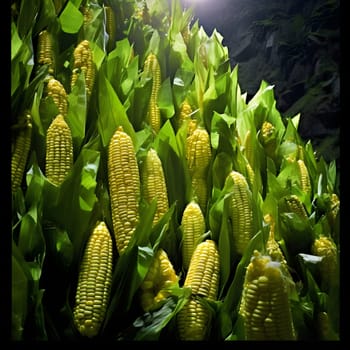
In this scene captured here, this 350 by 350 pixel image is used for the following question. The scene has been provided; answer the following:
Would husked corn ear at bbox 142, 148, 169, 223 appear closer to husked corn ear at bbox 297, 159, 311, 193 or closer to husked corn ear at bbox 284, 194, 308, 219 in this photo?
husked corn ear at bbox 284, 194, 308, 219

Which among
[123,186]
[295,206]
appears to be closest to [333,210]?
[295,206]

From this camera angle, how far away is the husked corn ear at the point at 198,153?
33.6 inches

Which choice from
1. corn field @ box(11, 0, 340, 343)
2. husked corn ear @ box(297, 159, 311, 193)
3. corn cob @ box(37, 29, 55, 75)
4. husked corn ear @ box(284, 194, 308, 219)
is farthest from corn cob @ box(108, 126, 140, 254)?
husked corn ear @ box(297, 159, 311, 193)

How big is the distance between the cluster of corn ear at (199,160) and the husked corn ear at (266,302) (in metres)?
0.22

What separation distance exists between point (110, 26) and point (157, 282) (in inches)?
24.0

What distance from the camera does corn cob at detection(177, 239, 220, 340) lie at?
677mm

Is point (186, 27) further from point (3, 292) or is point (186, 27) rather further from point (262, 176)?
point (3, 292)

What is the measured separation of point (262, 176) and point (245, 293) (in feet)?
1.35

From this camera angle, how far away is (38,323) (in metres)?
0.63

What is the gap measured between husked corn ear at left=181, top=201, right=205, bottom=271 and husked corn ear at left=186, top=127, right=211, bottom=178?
0.31 feet

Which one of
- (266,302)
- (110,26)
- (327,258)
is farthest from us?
(110,26)

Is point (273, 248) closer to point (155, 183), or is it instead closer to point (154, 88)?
point (155, 183)

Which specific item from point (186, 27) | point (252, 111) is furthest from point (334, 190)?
point (186, 27)

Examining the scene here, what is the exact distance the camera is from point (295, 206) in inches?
35.7
